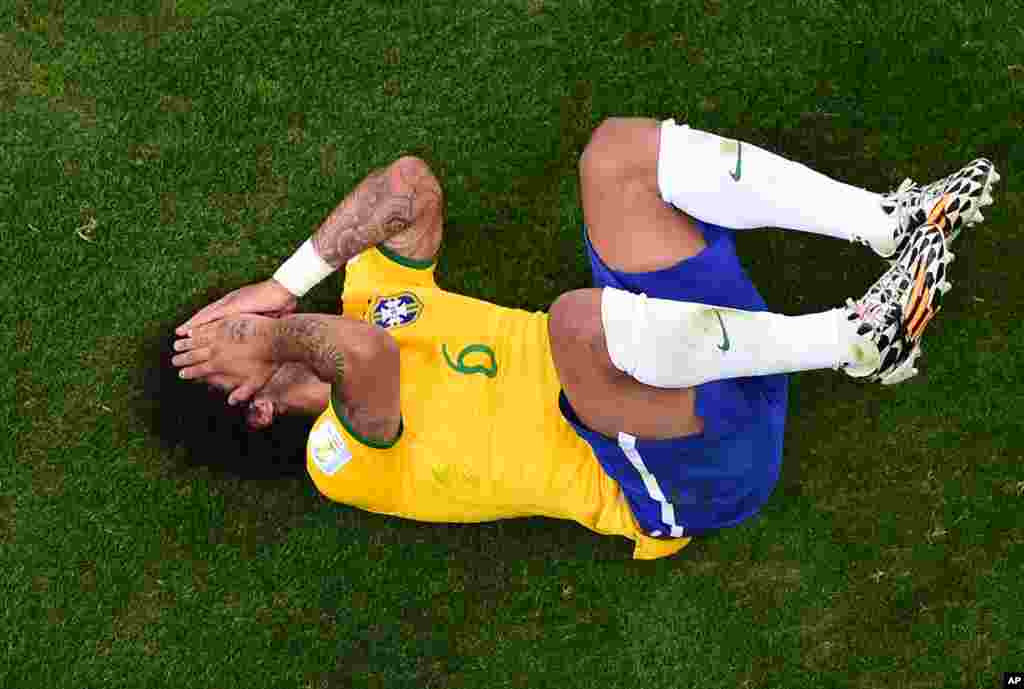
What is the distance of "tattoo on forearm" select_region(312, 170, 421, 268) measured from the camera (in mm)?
4012

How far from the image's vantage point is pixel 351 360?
3.60 meters

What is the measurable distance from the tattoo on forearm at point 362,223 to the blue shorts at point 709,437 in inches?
31.2

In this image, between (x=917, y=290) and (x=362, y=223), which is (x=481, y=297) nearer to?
(x=362, y=223)

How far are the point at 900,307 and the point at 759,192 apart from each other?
59 centimetres

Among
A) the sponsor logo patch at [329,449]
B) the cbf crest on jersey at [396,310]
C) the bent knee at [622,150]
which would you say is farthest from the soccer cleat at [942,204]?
the sponsor logo patch at [329,449]

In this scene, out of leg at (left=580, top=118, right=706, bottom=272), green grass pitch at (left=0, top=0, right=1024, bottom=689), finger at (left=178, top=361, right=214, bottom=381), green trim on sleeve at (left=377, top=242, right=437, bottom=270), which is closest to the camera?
leg at (left=580, top=118, right=706, bottom=272)

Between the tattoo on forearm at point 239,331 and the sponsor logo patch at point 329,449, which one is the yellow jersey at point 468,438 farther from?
the tattoo on forearm at point 239,331

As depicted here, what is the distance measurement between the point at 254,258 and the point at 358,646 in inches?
68.2

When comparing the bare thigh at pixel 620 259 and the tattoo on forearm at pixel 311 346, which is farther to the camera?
the tattoo on forearm at pixel 311 346

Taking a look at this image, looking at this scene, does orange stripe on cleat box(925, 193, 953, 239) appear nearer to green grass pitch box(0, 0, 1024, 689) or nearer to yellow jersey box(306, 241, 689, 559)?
green grass pitch box(0, 0, 1024, 689)

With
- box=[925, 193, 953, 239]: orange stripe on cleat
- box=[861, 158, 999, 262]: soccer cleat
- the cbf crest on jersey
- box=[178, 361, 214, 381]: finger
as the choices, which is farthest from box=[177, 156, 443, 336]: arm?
box=[925, 193, 953, 239]: orange stripe on cleat

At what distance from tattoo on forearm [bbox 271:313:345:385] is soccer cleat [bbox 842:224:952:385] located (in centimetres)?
164

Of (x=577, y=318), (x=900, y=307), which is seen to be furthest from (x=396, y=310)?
(x=900, y=307)

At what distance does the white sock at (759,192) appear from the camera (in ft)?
11.1
